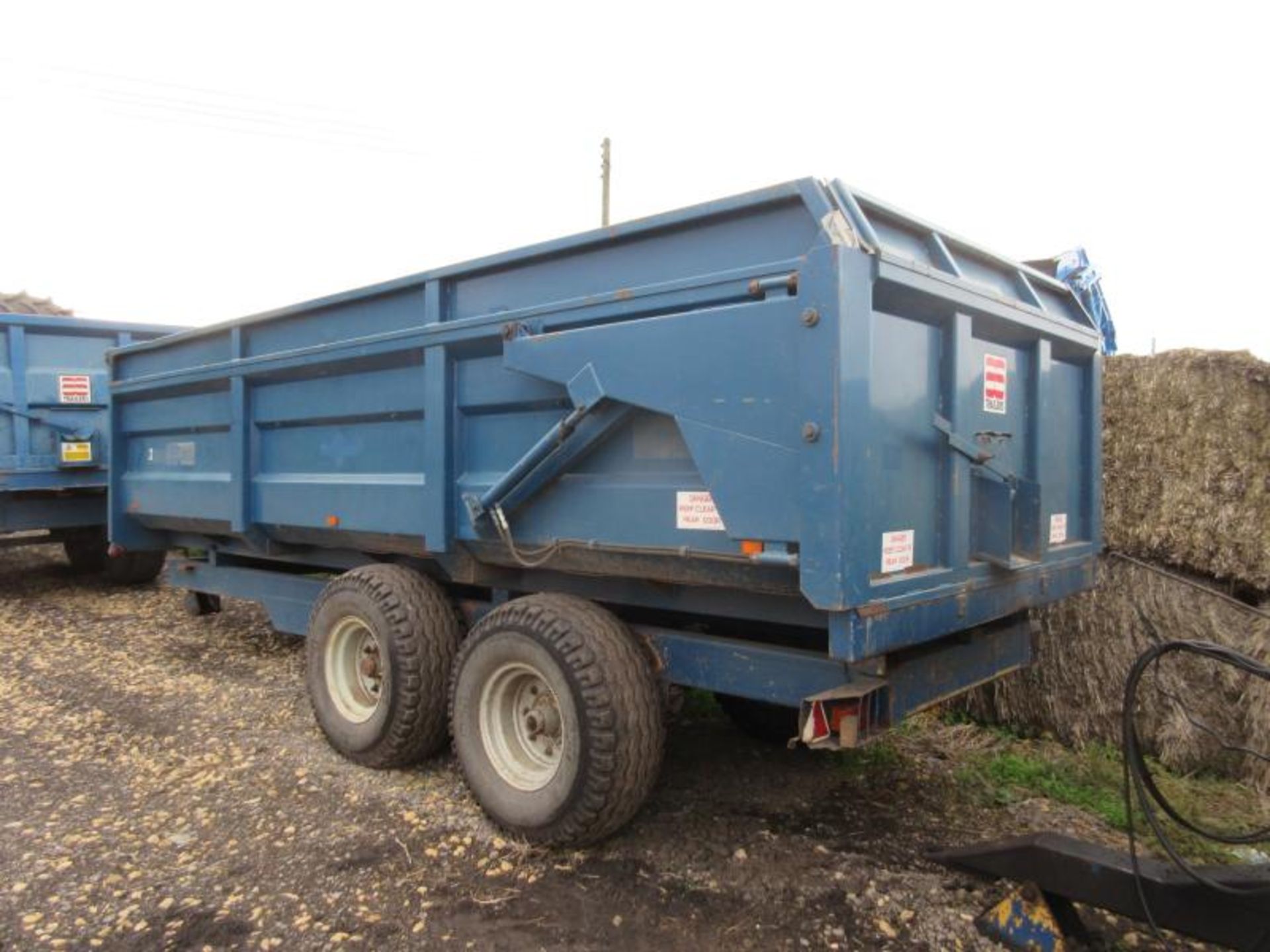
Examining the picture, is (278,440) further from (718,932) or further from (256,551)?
(718,932)

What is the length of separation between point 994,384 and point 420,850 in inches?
111

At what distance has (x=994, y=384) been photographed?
3.35m

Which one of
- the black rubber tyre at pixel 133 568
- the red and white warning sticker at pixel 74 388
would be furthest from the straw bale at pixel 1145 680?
the red and white warning sticker at pixel 74 388

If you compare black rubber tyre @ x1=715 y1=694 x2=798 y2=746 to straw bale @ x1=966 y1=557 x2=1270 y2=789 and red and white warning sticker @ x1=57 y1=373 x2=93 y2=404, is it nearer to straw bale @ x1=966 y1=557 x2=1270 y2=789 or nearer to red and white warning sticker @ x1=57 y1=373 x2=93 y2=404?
straw bale @ x1=966 y1=557 x2=1270 y2=789

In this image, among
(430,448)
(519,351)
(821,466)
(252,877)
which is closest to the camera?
(821,466)

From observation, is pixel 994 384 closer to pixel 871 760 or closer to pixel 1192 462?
pixel 871 760

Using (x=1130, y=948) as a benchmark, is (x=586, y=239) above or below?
above

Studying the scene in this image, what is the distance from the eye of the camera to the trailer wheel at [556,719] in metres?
3.07

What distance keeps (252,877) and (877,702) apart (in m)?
2.31

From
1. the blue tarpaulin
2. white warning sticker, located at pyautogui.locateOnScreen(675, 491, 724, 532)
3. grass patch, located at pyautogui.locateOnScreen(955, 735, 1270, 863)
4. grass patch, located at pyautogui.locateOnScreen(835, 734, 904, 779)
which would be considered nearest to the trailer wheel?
white warning sticker, located at pyautogui.locateOnScreen(675, 491, 724, 532)

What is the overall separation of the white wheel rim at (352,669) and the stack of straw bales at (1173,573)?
3.24 meters

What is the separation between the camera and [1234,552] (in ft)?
14.8

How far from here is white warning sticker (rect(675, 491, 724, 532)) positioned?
292 cm

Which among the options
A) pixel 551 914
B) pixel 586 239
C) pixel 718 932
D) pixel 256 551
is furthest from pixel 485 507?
pixel 256 551
